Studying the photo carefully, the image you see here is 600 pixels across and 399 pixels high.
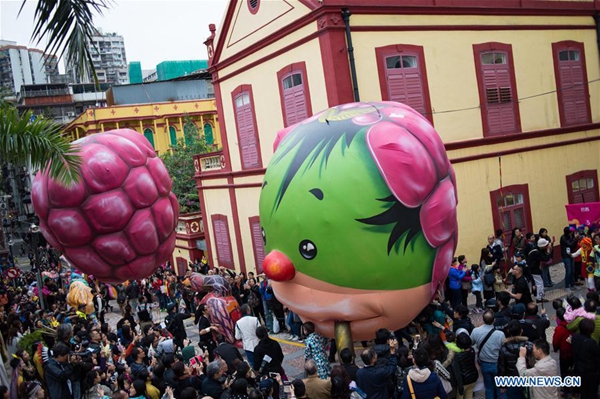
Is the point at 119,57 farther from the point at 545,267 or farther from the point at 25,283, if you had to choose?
the point at 545,267

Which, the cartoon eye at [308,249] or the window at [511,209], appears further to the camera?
the window at [511,209]

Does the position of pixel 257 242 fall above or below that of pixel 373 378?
above

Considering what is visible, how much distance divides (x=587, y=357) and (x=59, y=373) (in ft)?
21.9

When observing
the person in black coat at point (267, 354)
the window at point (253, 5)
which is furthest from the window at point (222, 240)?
the person in black coat at point (267, 354)

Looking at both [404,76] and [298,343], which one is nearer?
[298,343]

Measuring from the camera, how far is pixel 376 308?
8.24 meters

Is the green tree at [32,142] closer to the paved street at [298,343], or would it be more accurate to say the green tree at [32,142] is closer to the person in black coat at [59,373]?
the person in black coat at [59,373]

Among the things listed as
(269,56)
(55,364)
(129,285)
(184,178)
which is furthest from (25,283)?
(55,364)

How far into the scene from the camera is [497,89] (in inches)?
639

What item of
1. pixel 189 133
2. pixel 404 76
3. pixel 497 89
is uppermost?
pixel 189 133

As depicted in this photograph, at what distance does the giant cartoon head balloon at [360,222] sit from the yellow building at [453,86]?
211 inches

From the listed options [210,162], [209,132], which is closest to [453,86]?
[210,162]

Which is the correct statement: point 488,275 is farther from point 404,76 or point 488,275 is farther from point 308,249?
point 308,249

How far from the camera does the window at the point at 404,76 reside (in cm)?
1441
